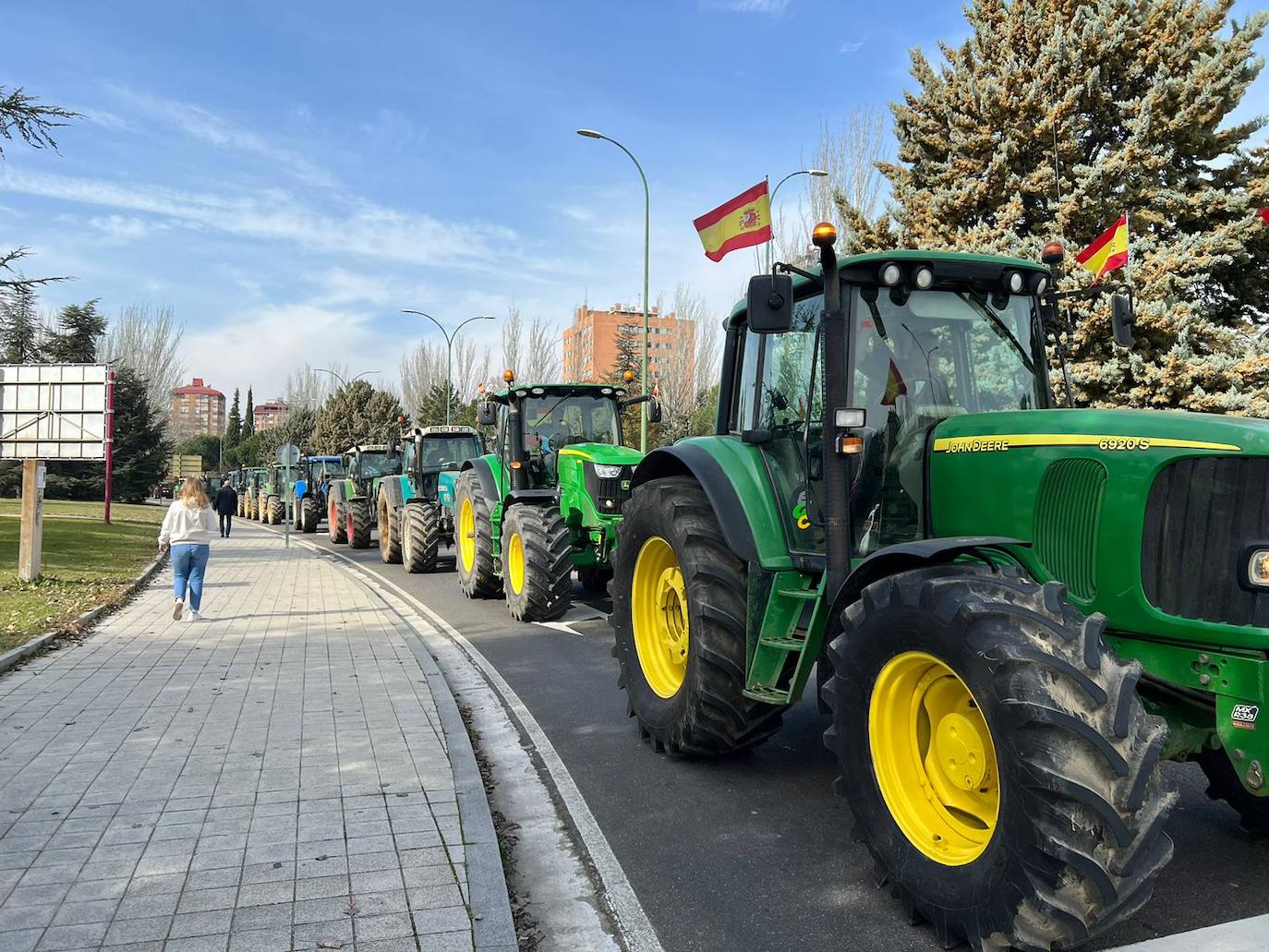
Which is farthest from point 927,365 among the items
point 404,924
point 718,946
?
point 404,924

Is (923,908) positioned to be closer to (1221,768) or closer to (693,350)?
(1221,768)

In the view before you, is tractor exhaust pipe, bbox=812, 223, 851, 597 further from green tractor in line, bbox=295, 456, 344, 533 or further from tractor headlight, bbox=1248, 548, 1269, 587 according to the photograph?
green tractor in line, bbox=295, 456, 344, 533

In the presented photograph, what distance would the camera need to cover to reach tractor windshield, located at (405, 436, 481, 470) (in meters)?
18.3

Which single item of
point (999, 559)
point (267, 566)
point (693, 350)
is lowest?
point (267, 566)

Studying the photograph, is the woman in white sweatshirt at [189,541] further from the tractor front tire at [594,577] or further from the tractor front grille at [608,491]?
the tractor front tire at [594,577]

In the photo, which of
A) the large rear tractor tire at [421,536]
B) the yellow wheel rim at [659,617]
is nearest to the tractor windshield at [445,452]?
the large rear tractor tire at [421,536]

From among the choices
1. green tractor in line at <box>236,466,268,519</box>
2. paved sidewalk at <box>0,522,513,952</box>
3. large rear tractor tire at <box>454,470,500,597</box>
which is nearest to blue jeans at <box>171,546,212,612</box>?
paved sidewalk at <box>0,522,513,952</box>

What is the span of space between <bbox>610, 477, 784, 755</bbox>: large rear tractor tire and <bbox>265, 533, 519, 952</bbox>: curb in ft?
3.56

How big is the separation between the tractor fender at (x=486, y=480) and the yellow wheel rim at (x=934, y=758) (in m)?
8.86

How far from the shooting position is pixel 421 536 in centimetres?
1614

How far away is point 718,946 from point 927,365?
2.69 m

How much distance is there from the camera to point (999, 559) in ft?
12.0

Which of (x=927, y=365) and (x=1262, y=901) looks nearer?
(x=1262, y=901)

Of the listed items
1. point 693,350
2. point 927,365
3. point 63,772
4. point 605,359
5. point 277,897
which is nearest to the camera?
point 277,897
